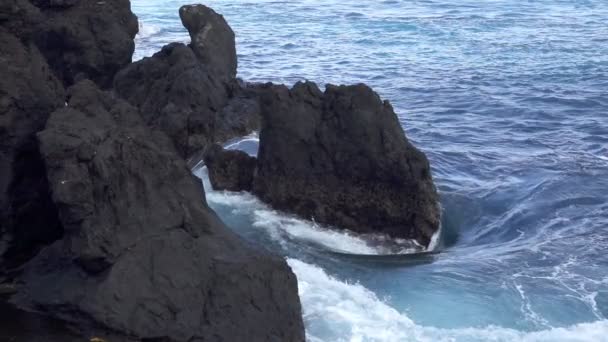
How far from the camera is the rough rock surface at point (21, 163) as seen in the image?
9938 mm

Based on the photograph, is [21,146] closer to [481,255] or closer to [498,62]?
[481,255]

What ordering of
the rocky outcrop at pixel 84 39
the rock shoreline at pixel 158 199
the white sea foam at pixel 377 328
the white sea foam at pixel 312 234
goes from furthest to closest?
1. the rocky outcrop at pixel 84 39
2. the white sea foam at pixel 312 234
3. the white sea foam at pixel 377 328
4. the rock shoreline at pixel 158 199

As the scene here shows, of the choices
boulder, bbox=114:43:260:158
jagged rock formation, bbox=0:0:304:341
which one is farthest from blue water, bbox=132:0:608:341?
jagged rock formation, bbox=0:0:304:341

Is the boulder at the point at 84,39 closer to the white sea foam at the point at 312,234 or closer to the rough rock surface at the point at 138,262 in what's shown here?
the white sea foam at the point at 312,234

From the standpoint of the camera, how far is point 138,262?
8953mm

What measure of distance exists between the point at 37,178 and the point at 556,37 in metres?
22.5

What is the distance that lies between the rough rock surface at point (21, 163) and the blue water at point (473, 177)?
9.94 ft

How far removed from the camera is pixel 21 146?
10109 mm

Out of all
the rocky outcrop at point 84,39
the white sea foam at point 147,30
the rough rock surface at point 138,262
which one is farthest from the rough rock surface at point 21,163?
the white sea foam at point 147,30

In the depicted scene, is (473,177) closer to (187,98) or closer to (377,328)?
(187,98)

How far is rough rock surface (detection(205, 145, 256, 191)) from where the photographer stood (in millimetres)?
14180

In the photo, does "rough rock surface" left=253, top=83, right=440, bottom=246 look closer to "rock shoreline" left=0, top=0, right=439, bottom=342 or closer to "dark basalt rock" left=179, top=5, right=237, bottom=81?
"rock shoreline" left=0, top=0, right=439, bottom=342

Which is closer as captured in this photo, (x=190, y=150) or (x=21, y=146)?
(x=21, y=146)

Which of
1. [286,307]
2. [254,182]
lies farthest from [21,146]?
[254,182]
